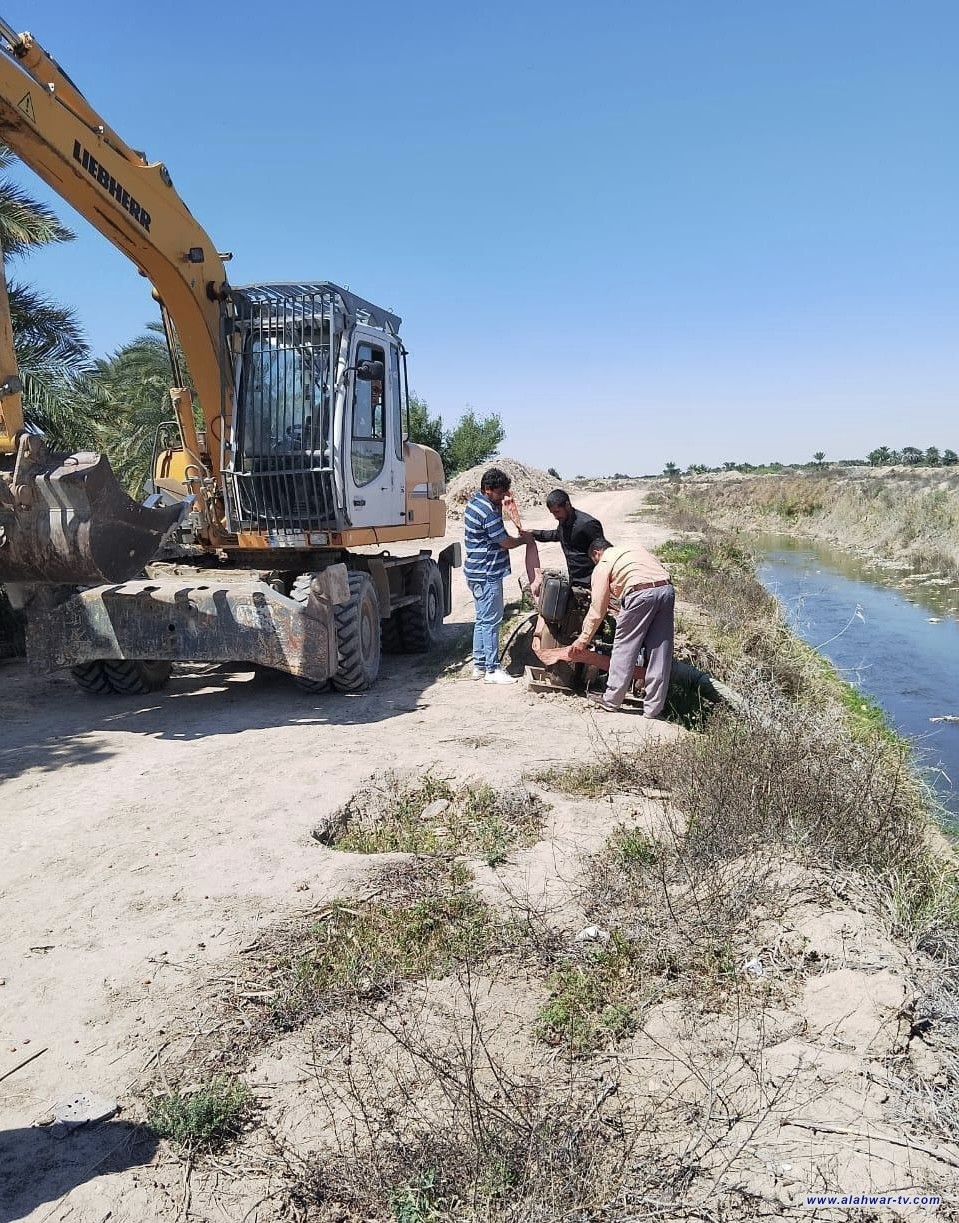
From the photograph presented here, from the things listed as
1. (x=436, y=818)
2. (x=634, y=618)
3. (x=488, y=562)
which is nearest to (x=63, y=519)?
(x=436, y=818)

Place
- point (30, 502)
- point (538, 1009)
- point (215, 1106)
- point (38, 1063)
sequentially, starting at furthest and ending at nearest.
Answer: point (30, 502), point (538, 1009), point (38, 1063), point (215, 1106)

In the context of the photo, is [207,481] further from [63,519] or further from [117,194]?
[117,194]

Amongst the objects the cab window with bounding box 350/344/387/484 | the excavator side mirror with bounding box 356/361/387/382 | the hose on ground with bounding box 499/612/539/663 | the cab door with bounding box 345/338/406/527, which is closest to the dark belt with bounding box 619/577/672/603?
the hose on ground with bounding box 499/612/539/663

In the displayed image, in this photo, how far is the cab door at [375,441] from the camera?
8.31 metres

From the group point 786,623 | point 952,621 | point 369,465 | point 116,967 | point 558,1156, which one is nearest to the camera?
point 558,1156

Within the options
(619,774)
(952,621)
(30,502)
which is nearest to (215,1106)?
(619,774)

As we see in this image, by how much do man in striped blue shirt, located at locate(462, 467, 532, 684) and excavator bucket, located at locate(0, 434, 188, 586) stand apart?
3085 millimetres

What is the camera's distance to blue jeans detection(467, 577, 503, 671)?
873cm

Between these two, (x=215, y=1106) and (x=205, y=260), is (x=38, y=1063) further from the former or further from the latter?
(x=205, y=260)

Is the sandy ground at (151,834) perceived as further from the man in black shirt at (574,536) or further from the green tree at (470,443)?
the green tree at (470,443)

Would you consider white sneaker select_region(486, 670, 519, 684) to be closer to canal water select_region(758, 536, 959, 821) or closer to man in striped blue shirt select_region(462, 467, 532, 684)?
Result: man in striped blue shirt select_region(462, 467, 532, 684)

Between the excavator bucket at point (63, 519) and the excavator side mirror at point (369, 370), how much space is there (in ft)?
7.94

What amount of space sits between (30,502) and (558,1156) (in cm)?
572

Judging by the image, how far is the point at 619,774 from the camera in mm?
5934
